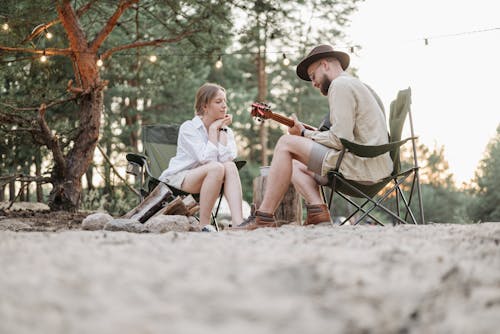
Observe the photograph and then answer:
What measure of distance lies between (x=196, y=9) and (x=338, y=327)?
19.7 ft

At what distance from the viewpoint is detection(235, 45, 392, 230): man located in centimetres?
277

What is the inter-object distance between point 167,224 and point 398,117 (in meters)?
1.71

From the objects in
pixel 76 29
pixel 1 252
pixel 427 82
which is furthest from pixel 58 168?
pixel 427 82

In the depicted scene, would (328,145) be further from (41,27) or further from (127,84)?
(127,84)

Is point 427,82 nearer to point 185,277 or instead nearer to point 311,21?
Answer: point 311,21

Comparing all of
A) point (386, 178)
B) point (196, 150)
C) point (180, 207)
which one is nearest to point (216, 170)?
point (196, 150)

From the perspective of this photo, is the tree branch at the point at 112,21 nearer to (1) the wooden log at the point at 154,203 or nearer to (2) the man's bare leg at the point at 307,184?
(1) the wooden log at the point at 154,203

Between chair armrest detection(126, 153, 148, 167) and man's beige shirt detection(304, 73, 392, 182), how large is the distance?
156cm

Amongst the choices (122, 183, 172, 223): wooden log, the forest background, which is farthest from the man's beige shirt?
the forest background

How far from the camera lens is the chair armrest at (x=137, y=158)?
13.1 feet

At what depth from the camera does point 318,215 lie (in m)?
2.87

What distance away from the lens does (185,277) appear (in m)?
0.98

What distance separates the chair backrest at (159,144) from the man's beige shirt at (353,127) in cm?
169

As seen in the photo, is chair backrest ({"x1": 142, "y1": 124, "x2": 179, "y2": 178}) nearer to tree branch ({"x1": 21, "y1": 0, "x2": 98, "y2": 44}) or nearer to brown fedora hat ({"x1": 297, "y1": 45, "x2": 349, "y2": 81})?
brown fedora hat ({"x1": 297, "y1": 45, "x2": 349, "y2": 81})
